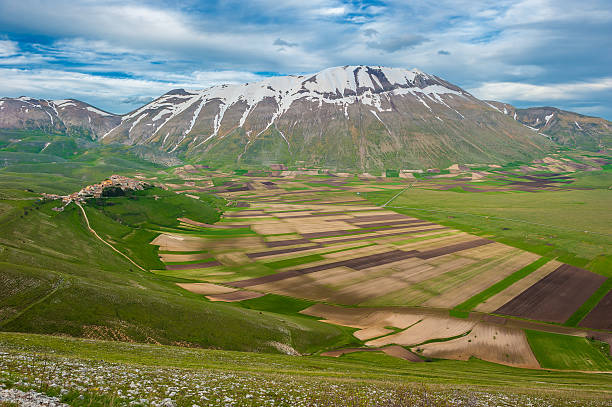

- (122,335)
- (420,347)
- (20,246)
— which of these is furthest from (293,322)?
(20,246)

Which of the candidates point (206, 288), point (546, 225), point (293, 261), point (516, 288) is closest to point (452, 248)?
point (516, 288)

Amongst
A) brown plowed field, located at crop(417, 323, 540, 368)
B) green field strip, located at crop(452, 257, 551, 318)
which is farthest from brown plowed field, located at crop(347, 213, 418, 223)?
brown plowed field, located at crop(417, 323, 540, 368)

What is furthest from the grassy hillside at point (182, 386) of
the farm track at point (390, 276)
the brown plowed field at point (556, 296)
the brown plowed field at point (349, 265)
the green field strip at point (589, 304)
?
the brown plowed field at point (349, 265)

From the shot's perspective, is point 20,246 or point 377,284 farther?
point 377,284

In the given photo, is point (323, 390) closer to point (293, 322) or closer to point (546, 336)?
point (293, 322)

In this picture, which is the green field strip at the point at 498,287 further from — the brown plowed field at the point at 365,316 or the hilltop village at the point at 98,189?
the hilltop village at the point at 98,189

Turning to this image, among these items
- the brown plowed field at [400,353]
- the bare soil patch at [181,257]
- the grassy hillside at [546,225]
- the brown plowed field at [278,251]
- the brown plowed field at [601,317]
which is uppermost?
the grassy hillside at [546,225]

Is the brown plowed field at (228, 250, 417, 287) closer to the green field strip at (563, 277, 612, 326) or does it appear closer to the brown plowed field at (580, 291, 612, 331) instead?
the green field strip at (563, 277, 612, 326)
